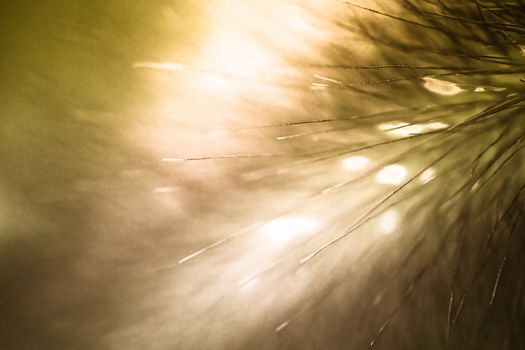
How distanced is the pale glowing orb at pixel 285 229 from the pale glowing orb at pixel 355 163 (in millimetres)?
84

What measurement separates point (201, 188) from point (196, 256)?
8 centimetres

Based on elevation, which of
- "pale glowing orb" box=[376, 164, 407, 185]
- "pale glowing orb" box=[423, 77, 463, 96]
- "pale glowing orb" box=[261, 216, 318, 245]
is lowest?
"pale glowing orb" box=[261, 216, 318, 245]

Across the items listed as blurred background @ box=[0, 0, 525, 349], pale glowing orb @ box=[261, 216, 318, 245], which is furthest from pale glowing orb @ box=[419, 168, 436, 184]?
pale glowing orb @ box=[261, 216, 318, 245]

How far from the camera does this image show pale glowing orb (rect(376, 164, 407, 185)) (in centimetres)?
63

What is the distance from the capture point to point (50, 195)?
53 cm

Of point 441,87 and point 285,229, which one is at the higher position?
point 441,87

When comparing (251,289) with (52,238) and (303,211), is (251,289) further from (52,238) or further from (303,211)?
(52,238)

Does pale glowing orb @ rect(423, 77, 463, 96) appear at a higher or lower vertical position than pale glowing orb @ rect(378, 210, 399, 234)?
higher

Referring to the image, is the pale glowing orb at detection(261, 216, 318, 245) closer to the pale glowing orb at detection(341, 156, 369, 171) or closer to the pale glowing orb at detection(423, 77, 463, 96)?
the pale glowing orb at detection(341, 156, 369, 171)

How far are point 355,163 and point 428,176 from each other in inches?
3.9

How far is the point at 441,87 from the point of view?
64cm

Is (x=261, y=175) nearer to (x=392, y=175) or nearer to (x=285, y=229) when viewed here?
(x=285, y=229)

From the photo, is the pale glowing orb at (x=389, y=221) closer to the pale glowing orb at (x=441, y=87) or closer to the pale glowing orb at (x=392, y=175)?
the pale glowing orb at (x=392, y=175)

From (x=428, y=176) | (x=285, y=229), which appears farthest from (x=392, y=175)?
(x=285, y=229)
